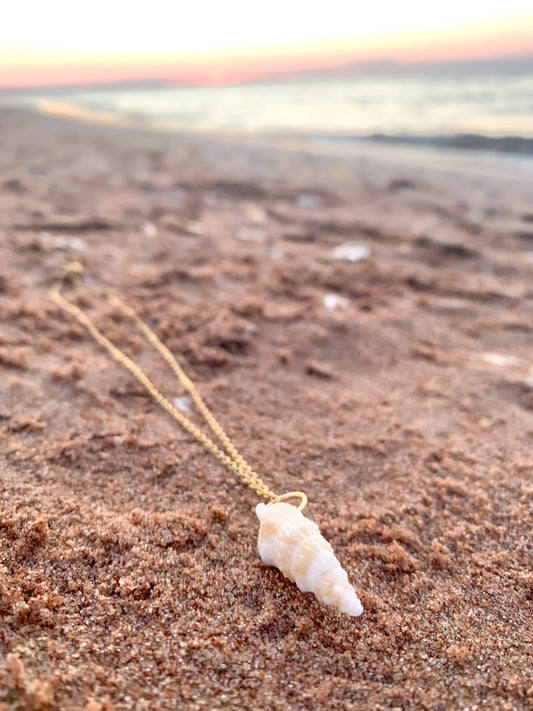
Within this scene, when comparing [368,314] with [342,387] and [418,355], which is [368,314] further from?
[342,387]

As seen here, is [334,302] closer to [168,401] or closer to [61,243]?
[168,401]

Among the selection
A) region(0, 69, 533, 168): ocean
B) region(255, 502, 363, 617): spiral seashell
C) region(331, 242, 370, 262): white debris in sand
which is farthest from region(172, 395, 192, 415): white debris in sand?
region(0, 69, 533, 168): ocean

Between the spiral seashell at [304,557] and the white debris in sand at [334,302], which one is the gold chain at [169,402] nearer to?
the spiral seashell at [304,557]

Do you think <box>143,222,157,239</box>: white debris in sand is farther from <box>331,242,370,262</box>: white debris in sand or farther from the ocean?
the ocean

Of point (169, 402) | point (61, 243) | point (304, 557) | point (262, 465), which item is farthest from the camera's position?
point (61, 243)

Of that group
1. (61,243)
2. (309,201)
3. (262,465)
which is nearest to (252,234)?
(309,201)

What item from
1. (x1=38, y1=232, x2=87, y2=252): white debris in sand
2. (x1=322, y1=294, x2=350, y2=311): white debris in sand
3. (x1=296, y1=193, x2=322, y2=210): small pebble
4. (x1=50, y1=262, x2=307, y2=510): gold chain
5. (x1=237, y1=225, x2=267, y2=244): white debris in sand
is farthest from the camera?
(x1=296, y1=193, x2=322, y2=210): small pebble
